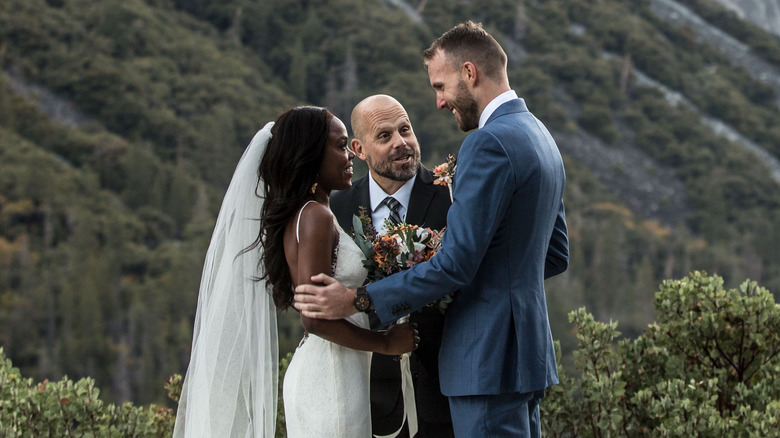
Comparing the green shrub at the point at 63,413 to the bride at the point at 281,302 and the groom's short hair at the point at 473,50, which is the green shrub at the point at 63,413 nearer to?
the bride at the point at 281,302

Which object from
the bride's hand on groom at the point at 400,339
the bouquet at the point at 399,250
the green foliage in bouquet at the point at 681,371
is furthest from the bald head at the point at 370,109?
the green foliage in bouquet at the point at 681,371

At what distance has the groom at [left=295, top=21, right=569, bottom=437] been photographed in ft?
9.64

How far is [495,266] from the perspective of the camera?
303 centimetres

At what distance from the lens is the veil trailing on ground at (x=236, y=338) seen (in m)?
3.42

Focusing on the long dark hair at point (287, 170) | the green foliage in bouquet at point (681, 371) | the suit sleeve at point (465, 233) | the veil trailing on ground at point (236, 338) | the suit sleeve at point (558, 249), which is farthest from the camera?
the green foliage in bouquet at point (681, 371)

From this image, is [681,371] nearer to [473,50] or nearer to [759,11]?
[473,50]

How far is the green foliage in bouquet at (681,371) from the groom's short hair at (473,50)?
5.98ft

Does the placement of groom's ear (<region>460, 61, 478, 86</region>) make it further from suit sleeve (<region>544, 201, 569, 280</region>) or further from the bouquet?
suit sleeve (<region>544, 201, 569, 280</region>)

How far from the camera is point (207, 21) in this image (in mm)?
89750

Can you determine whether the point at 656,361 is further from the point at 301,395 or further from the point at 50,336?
the point at 50,336

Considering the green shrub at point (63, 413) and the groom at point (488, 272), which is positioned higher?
the groom at point (488, 272)

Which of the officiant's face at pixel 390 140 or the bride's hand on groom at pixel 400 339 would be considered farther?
the officiant's face at pixel 390 140

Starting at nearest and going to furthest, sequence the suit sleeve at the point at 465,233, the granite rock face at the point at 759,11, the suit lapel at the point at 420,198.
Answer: the suit sleeve at the point at 465,233, the suit lapel at the point at 420,198, the granite rock face at the point at 759,11

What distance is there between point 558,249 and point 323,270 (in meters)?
1.06
